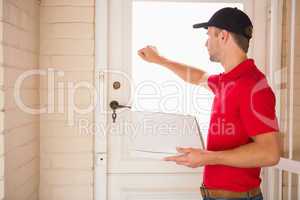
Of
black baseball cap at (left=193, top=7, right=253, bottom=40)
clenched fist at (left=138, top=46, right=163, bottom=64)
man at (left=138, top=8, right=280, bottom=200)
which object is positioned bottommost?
man at (left=138, top=8, right=280, bottom=200)

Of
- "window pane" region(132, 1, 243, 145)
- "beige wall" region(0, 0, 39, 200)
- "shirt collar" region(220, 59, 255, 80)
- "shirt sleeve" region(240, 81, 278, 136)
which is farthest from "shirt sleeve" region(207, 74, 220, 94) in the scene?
"beige wall" region(0, 0, 39, 200)

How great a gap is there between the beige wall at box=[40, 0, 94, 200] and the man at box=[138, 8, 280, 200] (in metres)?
0.95

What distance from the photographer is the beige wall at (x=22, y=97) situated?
5.59ft

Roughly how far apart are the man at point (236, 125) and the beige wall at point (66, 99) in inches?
37.6

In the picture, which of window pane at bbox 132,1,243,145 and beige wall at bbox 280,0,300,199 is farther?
window pane at bbox 132,1,243,145

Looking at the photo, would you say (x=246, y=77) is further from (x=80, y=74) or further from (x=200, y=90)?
(x=80, y=74)

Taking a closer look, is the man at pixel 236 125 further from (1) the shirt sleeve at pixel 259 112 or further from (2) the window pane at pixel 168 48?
(2) the window pane at pixel 168 48

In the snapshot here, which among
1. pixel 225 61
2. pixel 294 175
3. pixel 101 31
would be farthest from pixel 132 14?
pixel 294 175

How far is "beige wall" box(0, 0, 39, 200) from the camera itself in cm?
170

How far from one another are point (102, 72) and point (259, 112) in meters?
1.21

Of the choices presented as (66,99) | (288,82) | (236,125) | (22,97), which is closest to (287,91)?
(288,82)

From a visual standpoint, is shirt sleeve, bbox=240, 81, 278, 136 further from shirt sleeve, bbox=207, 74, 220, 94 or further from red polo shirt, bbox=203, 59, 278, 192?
shirt sleeve, bbox=207, 74, 220, 94

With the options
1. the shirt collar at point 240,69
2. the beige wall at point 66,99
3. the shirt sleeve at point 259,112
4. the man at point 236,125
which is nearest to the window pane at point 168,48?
the beige wall at point 66,99

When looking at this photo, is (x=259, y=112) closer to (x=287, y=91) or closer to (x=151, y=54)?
(x=151, y=54)
